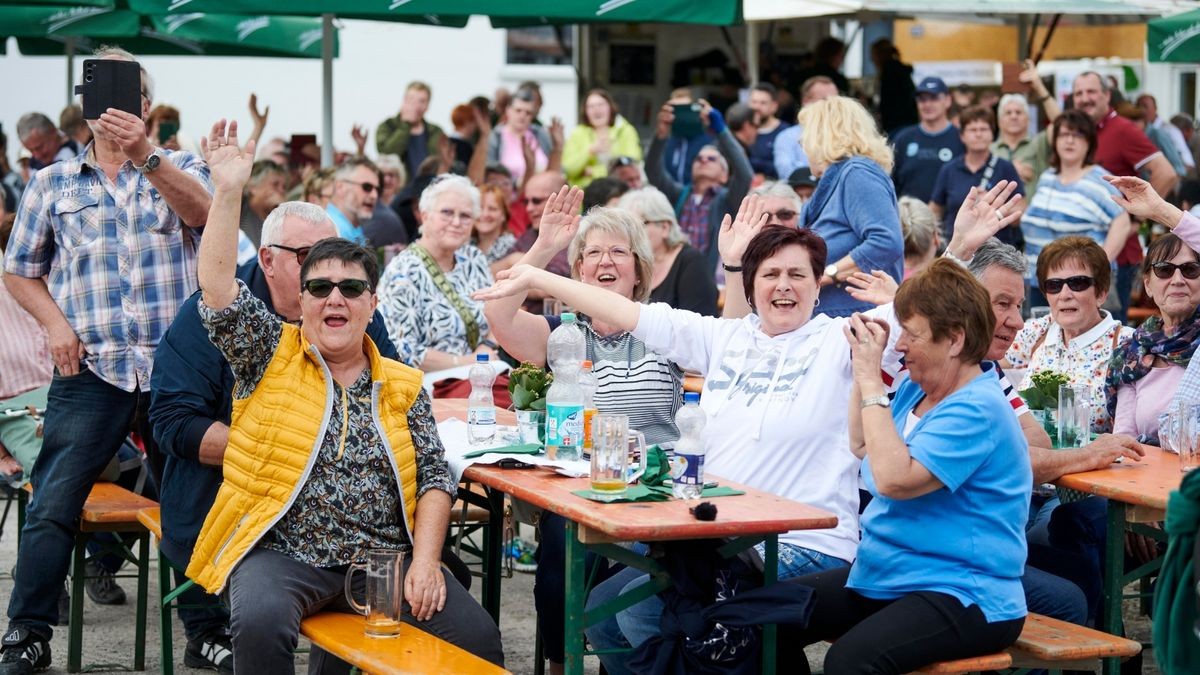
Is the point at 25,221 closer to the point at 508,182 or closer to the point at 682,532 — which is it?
the point at 682,532

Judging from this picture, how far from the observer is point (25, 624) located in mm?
5445

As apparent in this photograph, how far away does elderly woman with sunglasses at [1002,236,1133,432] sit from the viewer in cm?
564

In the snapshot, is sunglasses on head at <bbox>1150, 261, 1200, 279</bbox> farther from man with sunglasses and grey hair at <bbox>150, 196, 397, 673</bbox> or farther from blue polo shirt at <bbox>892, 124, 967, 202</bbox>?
blue polo shirt at <bbox>892, 124, 967, 202</bbox>

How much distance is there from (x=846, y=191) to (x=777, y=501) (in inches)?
107

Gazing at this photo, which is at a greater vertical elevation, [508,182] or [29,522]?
[508,182]

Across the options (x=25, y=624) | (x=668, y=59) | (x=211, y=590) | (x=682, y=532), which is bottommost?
(x=25, y=624)

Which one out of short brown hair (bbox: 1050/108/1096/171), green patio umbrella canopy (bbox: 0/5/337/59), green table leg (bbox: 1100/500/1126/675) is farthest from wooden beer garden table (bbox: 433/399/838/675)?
green patio umbrella canopy (bbox: 0/5/337/59)

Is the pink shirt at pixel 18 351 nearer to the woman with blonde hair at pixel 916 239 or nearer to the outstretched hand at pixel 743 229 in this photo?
the outstretched hand at pixel 743 229

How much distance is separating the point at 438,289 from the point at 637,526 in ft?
11.9

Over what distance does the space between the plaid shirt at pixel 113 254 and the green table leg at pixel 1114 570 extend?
3.16m

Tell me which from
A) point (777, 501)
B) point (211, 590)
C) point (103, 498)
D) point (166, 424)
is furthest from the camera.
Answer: point (103, 498)

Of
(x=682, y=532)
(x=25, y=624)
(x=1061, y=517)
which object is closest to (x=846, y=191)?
(x=1061, y=517)

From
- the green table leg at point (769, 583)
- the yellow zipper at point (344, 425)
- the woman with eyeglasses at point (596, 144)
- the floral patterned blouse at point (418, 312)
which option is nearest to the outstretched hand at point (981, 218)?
the green table leg at point (769, 583)

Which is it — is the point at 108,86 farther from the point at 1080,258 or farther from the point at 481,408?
the point at 1080,258
